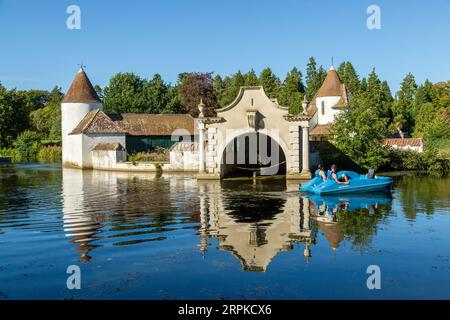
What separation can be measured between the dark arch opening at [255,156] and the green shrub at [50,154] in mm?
40274

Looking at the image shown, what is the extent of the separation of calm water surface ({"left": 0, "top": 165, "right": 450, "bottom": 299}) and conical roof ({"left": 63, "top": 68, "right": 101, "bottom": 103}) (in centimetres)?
2911

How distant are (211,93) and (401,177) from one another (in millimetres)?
43409

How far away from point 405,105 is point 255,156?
58242mm

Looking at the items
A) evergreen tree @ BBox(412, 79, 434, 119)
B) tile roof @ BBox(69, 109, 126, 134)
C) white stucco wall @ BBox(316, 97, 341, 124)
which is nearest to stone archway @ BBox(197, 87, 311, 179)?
tile roof @ BBox(69, 109, 126, 134)

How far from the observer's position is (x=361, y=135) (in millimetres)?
40125

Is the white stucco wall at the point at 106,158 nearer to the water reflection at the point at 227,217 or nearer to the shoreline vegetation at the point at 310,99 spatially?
the shoreline vegetation at the point at 310,99

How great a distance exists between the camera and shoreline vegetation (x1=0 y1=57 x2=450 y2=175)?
4097 cm

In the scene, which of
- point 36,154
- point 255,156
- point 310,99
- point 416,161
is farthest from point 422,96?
point 36,154

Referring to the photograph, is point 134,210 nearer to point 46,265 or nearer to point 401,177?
point 46,265

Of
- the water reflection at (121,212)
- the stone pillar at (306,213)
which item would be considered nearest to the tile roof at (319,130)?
the water reflection at (121,212)

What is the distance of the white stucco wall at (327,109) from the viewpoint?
56.9 meters

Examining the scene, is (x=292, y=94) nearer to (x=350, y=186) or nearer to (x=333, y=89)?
(x=333, y=89)
